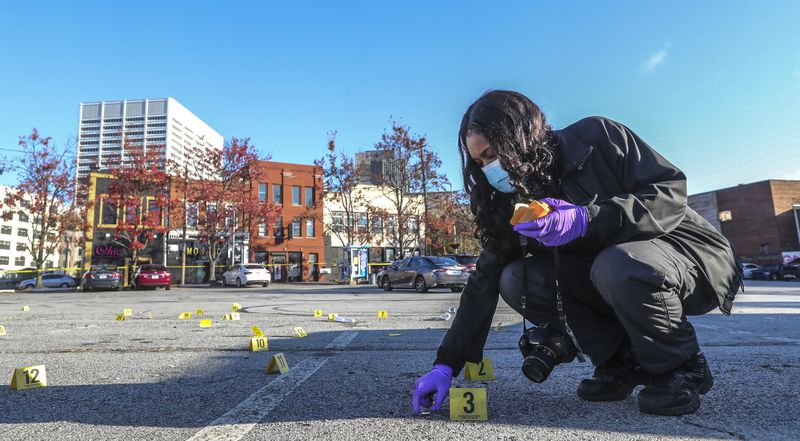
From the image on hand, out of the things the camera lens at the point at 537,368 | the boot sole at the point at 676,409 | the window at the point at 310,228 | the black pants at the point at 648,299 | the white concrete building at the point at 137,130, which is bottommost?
the boot sole at the point at 676,409

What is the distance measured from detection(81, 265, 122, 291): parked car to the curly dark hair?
2430cm

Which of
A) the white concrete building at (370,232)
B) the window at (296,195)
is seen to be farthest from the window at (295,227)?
the white concrete building at (370,232)

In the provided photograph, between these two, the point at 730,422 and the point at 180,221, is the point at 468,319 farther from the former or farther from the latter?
the point at 180,221

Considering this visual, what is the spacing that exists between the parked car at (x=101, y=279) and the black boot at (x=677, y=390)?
81.4 feet

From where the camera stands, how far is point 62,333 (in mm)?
4758

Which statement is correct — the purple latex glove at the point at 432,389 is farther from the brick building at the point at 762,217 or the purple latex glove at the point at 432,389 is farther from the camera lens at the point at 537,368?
the brick building at the point at 762,217

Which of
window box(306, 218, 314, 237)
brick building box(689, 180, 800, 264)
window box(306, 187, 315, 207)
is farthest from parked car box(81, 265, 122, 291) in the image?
brick building box(689, 180, 800, 264)

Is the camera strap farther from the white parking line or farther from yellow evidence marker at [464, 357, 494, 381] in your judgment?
the white parking line

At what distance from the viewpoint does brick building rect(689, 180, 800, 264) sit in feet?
144

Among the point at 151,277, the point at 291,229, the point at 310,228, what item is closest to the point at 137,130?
the point at 291,229

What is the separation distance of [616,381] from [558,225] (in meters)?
0.79

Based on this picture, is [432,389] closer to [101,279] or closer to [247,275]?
[101,279]

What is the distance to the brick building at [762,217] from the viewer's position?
1725 inches

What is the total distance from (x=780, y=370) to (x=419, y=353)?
1.97 meters
